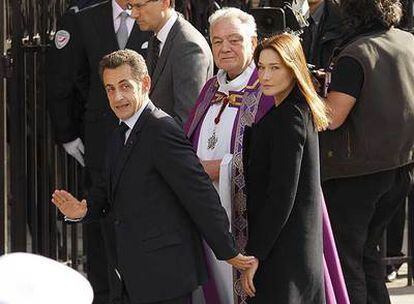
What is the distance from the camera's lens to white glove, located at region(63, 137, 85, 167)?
6312mm

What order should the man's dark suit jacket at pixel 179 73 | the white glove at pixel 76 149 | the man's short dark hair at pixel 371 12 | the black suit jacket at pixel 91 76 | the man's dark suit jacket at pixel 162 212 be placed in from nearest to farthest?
the man's dark suit jacket at pixel 162 212 < the man's short dark hair at pixel 371 12 < the man's dark suit jacket at pixel 179 73 < the black suit jacket at pixel 91 76 < the white glove at pixel 76 149

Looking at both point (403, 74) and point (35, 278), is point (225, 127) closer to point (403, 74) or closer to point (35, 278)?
point (403, 74)

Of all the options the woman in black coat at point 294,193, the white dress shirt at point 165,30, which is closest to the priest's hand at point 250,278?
the woman in black coat at point 294,193

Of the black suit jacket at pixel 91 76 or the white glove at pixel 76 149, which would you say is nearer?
the black suit jacket at pixel 91 76

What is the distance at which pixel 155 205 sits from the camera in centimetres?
433

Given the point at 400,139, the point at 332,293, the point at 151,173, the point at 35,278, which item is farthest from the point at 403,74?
the point at 35,278

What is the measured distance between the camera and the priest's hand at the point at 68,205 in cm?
438

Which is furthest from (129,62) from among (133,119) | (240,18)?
(240,18)

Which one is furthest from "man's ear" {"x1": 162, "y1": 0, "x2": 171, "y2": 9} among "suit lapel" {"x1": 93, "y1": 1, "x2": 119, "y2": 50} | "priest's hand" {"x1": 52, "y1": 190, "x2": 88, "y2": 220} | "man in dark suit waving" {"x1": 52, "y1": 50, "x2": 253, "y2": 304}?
"priest's hand" {"x1": 52, "y1": 190, "x2": 88, "y2": 220}

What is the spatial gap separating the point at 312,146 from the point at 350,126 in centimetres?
99

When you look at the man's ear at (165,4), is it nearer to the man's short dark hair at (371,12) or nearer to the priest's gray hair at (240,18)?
the priest's gray hair at (240,18)

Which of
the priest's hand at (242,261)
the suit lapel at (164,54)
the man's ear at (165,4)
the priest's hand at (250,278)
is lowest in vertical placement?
the priest's hand at (250,278)

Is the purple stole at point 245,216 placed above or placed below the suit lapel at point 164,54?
below

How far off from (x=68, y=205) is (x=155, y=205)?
1.21 feet
